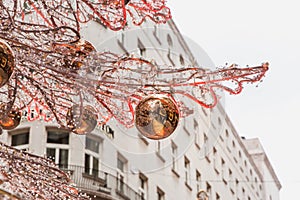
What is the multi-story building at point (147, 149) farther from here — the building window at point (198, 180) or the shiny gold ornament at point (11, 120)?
the shiny gold ornament at point (11, 120)

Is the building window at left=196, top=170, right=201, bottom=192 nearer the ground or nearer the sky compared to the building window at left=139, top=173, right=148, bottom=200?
nearer the sky

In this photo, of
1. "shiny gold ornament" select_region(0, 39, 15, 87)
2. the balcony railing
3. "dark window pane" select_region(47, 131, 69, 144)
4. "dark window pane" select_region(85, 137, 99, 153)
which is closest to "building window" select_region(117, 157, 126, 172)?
the balcony railing

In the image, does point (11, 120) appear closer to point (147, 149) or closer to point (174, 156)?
point (147, 149)

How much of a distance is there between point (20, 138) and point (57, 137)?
785mm

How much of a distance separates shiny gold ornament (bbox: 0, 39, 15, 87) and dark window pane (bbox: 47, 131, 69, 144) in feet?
35.5

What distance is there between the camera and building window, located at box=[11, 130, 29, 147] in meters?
13.6

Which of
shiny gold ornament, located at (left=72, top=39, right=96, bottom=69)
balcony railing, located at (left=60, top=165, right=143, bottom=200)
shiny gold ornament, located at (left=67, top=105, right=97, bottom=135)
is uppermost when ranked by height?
balcony railing, located at (left=60, top=165, right=143, bottom=200)

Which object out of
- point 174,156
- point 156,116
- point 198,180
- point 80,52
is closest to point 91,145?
point 174,156

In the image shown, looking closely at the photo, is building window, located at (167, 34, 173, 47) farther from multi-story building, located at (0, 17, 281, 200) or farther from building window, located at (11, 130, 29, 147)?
building window, located at (11, 130, 29, 147)

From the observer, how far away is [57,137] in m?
13.9

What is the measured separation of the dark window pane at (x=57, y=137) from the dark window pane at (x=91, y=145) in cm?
46

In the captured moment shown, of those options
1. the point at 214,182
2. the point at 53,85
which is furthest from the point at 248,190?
the point at 53,85

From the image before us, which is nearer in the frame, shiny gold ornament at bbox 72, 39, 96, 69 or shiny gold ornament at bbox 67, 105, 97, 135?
shiny gold ornament at bbox 72, 39, 96, 69

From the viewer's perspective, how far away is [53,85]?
4473mm
